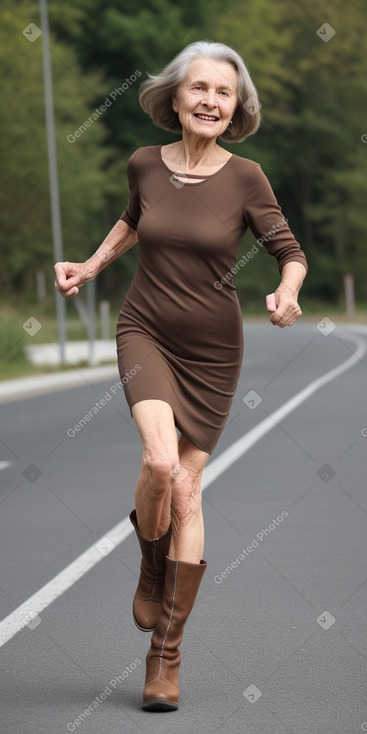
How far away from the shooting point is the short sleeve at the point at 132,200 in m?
4.61

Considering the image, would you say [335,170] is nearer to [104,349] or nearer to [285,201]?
[285,201]

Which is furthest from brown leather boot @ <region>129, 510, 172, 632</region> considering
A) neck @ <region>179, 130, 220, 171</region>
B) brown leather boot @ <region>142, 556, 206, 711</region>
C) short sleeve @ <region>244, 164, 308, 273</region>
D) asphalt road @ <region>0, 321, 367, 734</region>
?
neck @ <region>179, 130, 220, 171</region>

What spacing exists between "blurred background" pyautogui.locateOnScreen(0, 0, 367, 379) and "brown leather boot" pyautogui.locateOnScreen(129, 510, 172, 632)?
132 feet

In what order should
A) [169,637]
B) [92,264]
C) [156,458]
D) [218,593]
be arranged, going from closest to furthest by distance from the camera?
1. [156,458]
2. [169,637]
3. [92,264]
4. [218,593]

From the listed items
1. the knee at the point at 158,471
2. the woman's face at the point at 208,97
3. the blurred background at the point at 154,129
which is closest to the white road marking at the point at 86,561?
the knee at the point at 158,471

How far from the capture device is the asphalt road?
4277mm

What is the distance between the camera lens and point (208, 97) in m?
4.45

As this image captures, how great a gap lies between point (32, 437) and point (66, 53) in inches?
1779

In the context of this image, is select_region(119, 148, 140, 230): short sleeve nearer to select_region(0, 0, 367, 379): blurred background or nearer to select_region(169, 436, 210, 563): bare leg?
select_region(169, 436, 210, 563): bare leg

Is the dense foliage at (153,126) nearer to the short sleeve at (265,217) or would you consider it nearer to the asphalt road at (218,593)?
the asphalt road at (218,593)

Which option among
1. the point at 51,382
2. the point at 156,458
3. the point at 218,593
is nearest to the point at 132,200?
the point at 156,458

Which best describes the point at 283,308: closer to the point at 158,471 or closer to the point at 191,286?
the point at 191,286

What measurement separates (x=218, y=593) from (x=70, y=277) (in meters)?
1.93

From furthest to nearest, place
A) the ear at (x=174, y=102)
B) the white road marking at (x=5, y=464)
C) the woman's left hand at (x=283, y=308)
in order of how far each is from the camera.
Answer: the white road marking at (x=5, y=464), the ear at (x=174, y=102), the woman's left hand at (x=283, y=308)
